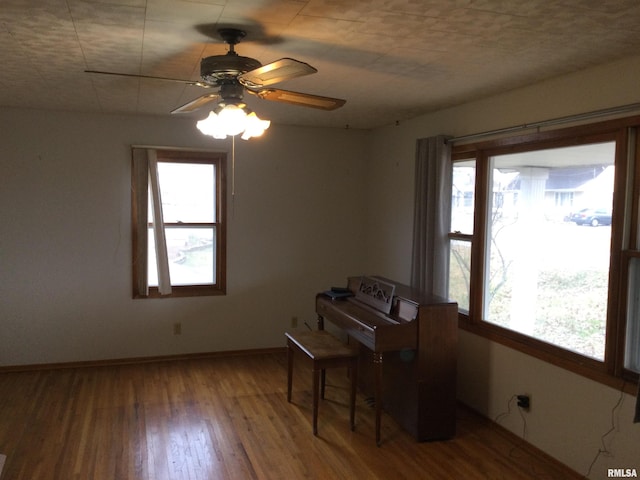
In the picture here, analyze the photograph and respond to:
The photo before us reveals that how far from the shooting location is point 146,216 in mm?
4895

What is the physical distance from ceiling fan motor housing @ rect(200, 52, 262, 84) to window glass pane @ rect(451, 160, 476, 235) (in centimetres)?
220

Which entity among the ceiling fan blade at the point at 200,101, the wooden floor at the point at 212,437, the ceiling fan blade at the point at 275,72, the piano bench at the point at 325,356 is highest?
the ceiling fan blade at the point at 275,72

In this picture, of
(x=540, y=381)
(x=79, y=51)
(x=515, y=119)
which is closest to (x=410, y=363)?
(x=540, y=381)

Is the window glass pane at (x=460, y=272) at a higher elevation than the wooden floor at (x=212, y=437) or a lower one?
higher

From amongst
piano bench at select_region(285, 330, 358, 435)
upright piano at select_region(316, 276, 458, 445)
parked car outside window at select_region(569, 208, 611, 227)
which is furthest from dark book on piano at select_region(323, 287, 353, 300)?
parked car outside window at select_region(569, 208, 611, 227)

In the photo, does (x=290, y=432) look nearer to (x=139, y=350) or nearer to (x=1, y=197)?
(x=139, y=350)

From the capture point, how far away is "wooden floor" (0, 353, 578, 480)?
308 cm

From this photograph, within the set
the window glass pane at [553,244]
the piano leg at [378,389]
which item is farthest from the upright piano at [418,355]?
the window glass pane at [553,244]

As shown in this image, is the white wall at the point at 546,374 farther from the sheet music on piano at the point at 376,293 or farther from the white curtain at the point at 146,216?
Result: the white curtain at the point at 146,216

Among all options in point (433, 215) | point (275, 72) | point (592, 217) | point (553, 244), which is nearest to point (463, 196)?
point (433, 215)

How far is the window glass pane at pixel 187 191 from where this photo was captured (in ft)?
16.5

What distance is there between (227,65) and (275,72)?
11.9 inches

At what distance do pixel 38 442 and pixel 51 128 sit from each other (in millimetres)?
2698

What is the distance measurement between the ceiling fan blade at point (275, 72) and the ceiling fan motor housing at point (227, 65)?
0.04m
